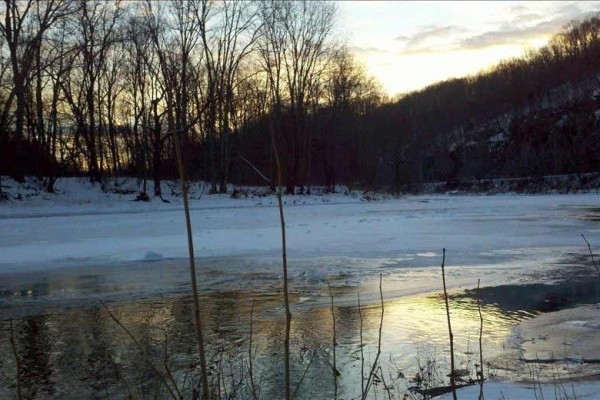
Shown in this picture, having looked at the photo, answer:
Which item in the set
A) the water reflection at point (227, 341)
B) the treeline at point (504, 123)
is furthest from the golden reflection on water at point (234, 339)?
the treeline at point (504, 123)

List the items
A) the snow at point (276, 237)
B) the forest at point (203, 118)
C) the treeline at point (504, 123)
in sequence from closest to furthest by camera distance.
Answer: the snow at point (276, 237) < the forest at point (203, 118) < the treeline at point (504, 123)

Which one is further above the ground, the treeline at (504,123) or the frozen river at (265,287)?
the treeline at (504,123)

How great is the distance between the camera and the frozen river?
18.0 ft

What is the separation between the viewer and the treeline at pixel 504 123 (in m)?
73.4

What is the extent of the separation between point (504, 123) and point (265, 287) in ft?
363

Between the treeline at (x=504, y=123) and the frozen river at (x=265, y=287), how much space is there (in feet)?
150

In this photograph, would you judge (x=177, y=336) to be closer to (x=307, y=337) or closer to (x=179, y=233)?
(x=307, y=337)

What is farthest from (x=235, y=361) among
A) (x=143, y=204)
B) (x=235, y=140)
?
(x=235, y=140)

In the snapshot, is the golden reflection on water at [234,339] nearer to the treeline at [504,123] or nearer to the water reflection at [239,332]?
the water reflection at [239,332]

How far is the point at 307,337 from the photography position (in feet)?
20.3

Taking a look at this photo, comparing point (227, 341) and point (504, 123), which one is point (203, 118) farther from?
point (504, 123)

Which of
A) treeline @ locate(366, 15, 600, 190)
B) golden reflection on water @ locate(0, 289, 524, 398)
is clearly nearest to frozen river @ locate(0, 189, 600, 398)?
golden reflection on water @ locate(0, 289, 524, 398)

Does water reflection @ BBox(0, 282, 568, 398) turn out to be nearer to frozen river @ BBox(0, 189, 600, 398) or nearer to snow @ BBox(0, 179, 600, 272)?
frozen river @ BBox(0, 189, 600, 398)

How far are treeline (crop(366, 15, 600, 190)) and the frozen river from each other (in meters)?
45.8
